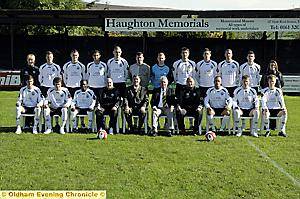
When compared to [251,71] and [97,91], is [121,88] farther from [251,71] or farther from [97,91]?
[251,71]

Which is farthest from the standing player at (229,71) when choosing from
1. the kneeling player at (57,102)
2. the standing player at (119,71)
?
the kneeling player at (57,102)

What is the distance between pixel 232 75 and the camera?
33.5 ft

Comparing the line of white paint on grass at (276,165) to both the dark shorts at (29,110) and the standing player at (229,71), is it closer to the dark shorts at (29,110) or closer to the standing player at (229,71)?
the standing player at (229,71)

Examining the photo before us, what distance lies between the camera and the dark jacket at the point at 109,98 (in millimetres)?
9969

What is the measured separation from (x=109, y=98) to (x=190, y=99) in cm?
167

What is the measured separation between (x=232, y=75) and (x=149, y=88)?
1781 mm

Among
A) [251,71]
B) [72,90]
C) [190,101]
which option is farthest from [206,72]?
[72,90]

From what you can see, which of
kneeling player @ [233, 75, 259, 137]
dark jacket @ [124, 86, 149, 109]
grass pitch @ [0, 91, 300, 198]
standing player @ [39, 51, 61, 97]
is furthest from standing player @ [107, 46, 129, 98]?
kneeling player @ [233, 75, 259, 137]

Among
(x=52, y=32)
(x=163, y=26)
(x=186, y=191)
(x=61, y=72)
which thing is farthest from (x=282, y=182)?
Answer: (x=52, y=32)

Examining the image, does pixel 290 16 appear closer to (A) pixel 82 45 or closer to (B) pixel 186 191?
(A) pixel 82 45

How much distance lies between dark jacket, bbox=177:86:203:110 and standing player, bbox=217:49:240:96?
73 centimetres

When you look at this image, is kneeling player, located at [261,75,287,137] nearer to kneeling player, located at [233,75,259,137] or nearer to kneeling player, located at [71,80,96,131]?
kneeling player, located at [233,75,259,137]

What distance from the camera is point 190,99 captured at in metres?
9.94

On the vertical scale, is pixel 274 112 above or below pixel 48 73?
below
